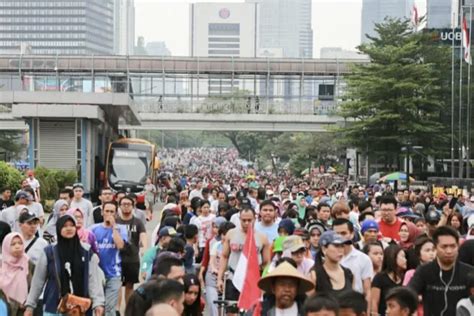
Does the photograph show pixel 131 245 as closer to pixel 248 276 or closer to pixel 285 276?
pixel 248 276

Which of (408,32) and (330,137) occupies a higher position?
(408,32)

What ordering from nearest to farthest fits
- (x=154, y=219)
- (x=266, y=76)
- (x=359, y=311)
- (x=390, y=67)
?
Answer: (x=359, y=311) → (x=154, y=219) → (x=390, y=67) → (x=266, y=76)

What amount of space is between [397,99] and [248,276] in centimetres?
4270

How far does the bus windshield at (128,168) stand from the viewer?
39875 mm

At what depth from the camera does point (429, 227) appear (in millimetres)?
A: 13602

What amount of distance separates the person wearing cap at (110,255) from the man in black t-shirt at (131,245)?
0.14 m

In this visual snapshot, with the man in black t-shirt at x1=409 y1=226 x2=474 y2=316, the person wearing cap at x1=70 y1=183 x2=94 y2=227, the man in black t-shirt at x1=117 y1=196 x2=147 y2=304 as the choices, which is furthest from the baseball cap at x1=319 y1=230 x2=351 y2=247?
the person wearing cap at x1=70 y1=183 x2=94 y2=227

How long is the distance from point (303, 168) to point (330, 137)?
10.4 m

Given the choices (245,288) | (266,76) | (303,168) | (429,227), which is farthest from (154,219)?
(303,168)

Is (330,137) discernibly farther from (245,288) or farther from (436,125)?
(245,288)

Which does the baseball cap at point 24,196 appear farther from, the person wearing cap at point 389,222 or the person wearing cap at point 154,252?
the person wearing cap at point 389,222

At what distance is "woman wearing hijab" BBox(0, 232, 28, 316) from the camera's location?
370 inches

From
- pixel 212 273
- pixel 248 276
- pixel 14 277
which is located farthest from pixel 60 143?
pixel 248 276

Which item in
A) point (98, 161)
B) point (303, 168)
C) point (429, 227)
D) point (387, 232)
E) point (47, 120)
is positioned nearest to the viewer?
point (387, 232)
